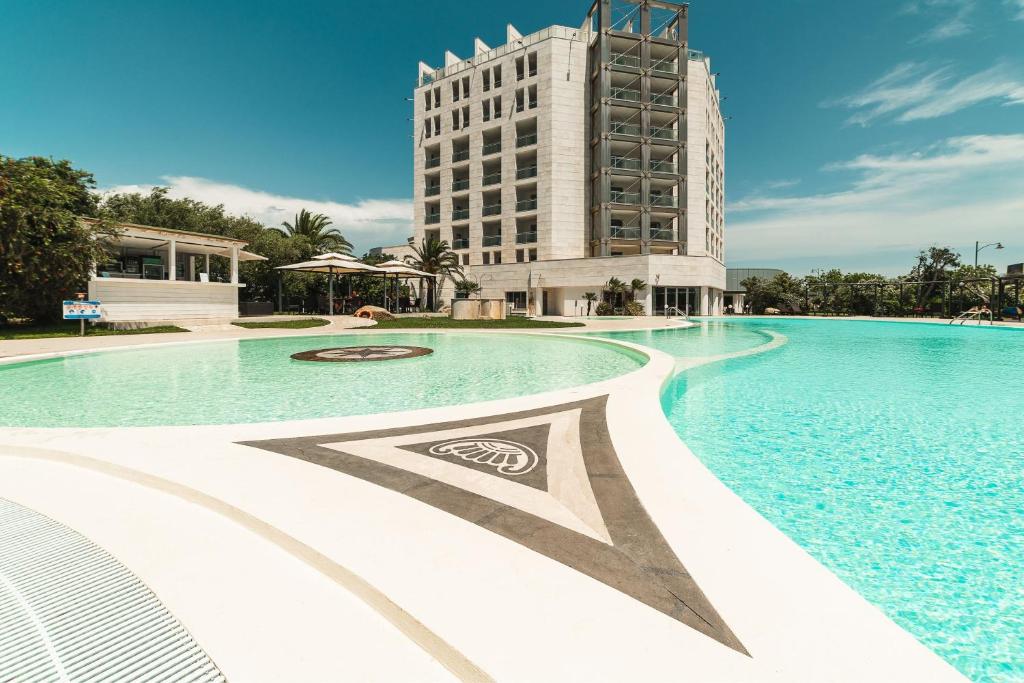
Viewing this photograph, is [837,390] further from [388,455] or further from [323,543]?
[323,543]

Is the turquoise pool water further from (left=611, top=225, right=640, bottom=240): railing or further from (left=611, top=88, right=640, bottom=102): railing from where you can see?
(left=611, top=88, right=640, bottom=102): railing

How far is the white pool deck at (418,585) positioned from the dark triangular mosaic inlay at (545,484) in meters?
0.10

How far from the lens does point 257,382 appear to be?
8.31 metres

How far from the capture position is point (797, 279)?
48188mm

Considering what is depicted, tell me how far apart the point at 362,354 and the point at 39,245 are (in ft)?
48.5

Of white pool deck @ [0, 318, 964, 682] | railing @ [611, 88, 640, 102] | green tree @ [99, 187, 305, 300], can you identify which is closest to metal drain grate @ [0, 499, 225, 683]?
white pool deck @ [0, 318, 964, 682]

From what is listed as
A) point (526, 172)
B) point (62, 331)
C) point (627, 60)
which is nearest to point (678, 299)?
point (526, 172)

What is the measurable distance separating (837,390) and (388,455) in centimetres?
811

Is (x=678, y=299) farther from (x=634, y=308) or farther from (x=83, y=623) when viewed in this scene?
(x=83, y=623)

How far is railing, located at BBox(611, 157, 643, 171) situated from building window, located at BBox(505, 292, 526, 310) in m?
13.5

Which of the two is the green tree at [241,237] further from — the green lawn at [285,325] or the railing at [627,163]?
the railing at [627,163]

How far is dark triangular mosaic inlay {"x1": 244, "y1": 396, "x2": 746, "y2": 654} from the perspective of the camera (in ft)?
7.07

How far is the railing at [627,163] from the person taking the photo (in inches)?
1459

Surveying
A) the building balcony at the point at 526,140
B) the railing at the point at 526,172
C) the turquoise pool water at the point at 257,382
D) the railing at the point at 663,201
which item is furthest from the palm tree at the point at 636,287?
the turquoise pool water at the point at 257,382
